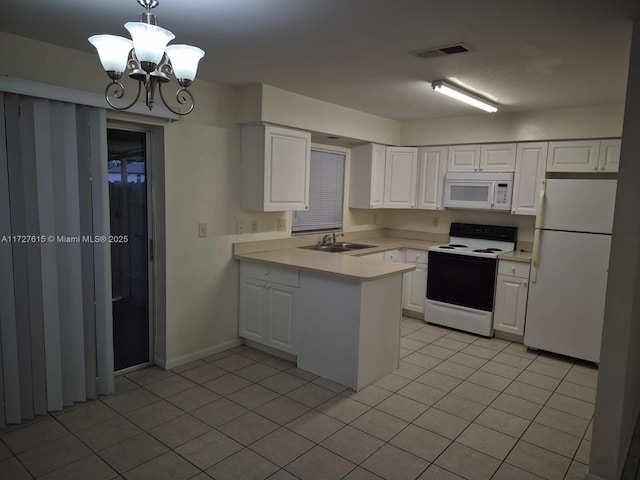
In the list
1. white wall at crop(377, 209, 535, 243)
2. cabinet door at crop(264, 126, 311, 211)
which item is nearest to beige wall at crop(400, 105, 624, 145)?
white wall at crop(377, 209, 535, 243)

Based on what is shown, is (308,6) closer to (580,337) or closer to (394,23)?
(394,23)

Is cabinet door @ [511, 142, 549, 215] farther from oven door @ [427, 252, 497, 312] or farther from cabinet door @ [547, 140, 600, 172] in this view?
oven door @ [427, 252, 497, 312]

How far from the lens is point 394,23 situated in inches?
85.7

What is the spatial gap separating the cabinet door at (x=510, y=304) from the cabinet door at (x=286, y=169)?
2.15m

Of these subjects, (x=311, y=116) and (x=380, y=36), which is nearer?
(x=380, y=36)

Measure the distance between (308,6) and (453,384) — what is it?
9.29ft

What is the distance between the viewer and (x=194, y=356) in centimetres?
372

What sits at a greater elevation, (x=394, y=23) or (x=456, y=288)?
(x=394, y=23)

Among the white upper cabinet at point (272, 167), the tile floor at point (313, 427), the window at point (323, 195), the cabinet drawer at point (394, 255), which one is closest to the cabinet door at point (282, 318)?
the tile floor at point (313, 427)

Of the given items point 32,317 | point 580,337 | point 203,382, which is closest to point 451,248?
point 580,337

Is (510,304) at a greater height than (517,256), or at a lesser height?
lesser

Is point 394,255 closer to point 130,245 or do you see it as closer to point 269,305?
point 269,305

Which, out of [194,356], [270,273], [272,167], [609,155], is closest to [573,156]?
A: [609,155]

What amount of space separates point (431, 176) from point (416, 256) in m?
0.99
